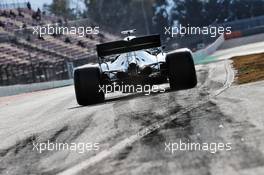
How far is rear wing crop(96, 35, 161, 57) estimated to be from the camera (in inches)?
572

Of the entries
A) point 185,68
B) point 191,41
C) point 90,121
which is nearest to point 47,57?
point 191,41

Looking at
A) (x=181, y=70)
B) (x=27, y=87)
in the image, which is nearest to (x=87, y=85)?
(x=181, y=70)

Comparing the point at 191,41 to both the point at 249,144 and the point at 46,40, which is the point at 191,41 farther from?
the point at 249,144

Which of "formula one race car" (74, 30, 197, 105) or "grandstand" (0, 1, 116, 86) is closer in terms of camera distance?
"formula one race car" (74, 30, 197, 105)

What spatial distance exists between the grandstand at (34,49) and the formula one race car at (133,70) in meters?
21.3

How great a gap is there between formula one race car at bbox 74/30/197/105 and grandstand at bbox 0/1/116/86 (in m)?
21.3

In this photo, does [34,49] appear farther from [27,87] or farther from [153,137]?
[153,137]

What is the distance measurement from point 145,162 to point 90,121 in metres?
3.99

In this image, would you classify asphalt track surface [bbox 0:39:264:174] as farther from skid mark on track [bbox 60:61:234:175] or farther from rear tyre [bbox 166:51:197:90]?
rear tyre [bbox 166:51:197:90]

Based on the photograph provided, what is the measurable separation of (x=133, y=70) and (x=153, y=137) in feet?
21.5

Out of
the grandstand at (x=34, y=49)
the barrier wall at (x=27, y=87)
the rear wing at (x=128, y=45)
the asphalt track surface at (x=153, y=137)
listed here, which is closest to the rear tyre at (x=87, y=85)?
the rear wing at (x=128, y=45)

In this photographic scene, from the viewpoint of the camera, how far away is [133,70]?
1377 cm

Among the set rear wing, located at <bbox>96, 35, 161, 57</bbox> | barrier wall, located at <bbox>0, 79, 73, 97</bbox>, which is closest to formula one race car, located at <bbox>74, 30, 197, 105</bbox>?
rear wing, located at <bbox>96, 35, 161, 57</bbox>

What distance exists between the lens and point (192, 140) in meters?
6.79
